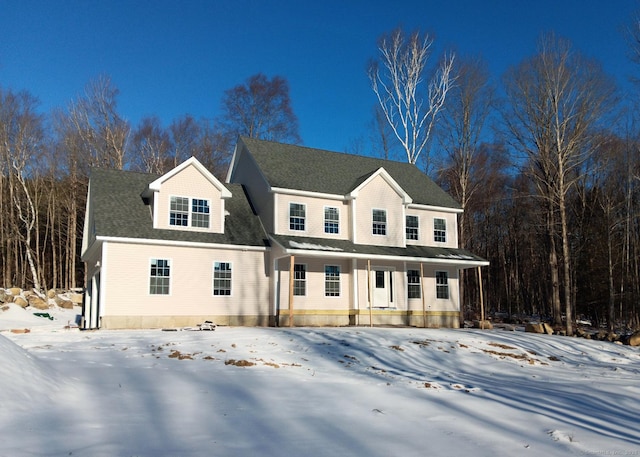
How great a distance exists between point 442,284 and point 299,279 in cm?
739

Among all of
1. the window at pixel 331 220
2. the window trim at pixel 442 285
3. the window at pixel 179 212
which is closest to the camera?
the window at pixel 179 212

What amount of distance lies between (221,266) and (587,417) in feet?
52.0

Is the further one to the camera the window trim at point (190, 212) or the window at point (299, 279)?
the window at point (299, 279)

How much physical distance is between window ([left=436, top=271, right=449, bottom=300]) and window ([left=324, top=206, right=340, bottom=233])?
5.52m

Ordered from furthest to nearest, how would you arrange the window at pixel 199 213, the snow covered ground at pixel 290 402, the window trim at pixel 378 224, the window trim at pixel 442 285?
the window trim at pixel 442 285
the window trim at pixel 378 224
the window at pixel 199 213
the snow covered ground at pixel 290 402

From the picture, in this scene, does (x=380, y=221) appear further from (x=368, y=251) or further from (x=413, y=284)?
(x=413, y=284)

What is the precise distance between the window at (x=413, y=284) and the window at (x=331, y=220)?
4.02 metres

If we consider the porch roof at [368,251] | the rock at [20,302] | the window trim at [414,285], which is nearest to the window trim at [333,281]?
the porch roof at [368,251]

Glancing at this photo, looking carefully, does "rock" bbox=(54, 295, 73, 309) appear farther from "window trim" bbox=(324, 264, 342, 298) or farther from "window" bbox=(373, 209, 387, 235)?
"window" bbox=(373, 209, 387, 235)

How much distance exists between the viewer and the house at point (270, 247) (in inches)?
796

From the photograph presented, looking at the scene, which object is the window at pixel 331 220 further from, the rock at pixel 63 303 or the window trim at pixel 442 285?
the rock at pixel 63 303

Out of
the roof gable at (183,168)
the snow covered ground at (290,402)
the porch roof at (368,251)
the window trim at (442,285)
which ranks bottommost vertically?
the snow covered ground at (290,402)

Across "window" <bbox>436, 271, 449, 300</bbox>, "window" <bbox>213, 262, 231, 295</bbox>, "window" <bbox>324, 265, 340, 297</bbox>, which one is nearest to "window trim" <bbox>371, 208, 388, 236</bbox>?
"window" <bbox>324, 265, 340, 297</bbox>

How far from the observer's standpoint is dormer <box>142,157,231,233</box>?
21.4m
